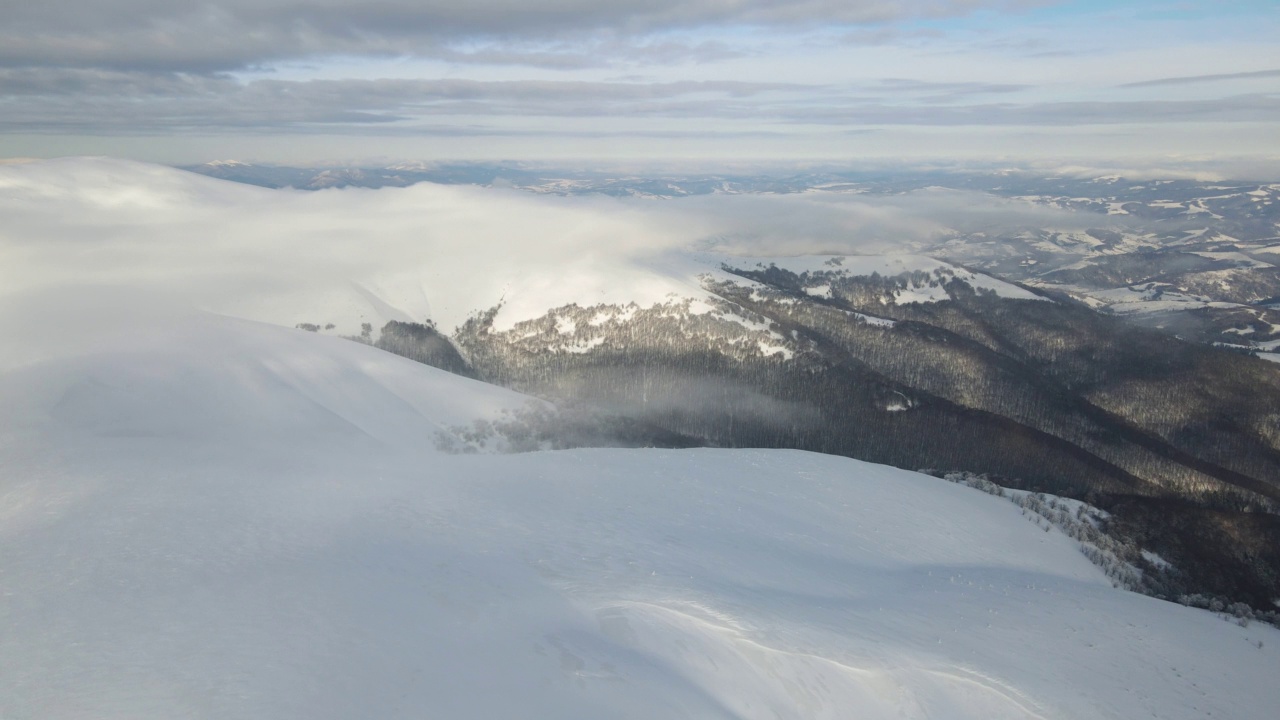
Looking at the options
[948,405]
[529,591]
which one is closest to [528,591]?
[529,591]

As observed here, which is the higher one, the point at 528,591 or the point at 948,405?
the point at 528,591

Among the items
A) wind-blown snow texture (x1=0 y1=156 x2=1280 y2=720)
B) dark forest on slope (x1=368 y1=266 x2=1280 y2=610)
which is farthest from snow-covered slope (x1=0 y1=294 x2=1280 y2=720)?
dark forest on slope (x1=368 y1=266 x2=1280 y2=610)

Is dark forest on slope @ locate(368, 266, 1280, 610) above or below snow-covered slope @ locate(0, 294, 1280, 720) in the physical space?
below

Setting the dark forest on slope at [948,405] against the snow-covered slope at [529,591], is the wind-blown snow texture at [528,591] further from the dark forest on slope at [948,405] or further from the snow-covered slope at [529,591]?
the dark forest on slope at [948,405]

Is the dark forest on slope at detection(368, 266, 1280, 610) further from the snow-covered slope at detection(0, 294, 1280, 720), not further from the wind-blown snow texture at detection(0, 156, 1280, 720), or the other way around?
the wind-blown snow texture at detection(0, 156, 1280, 720)

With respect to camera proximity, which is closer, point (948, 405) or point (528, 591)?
point (528, 591)

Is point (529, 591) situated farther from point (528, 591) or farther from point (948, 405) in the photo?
point (948, 405)
